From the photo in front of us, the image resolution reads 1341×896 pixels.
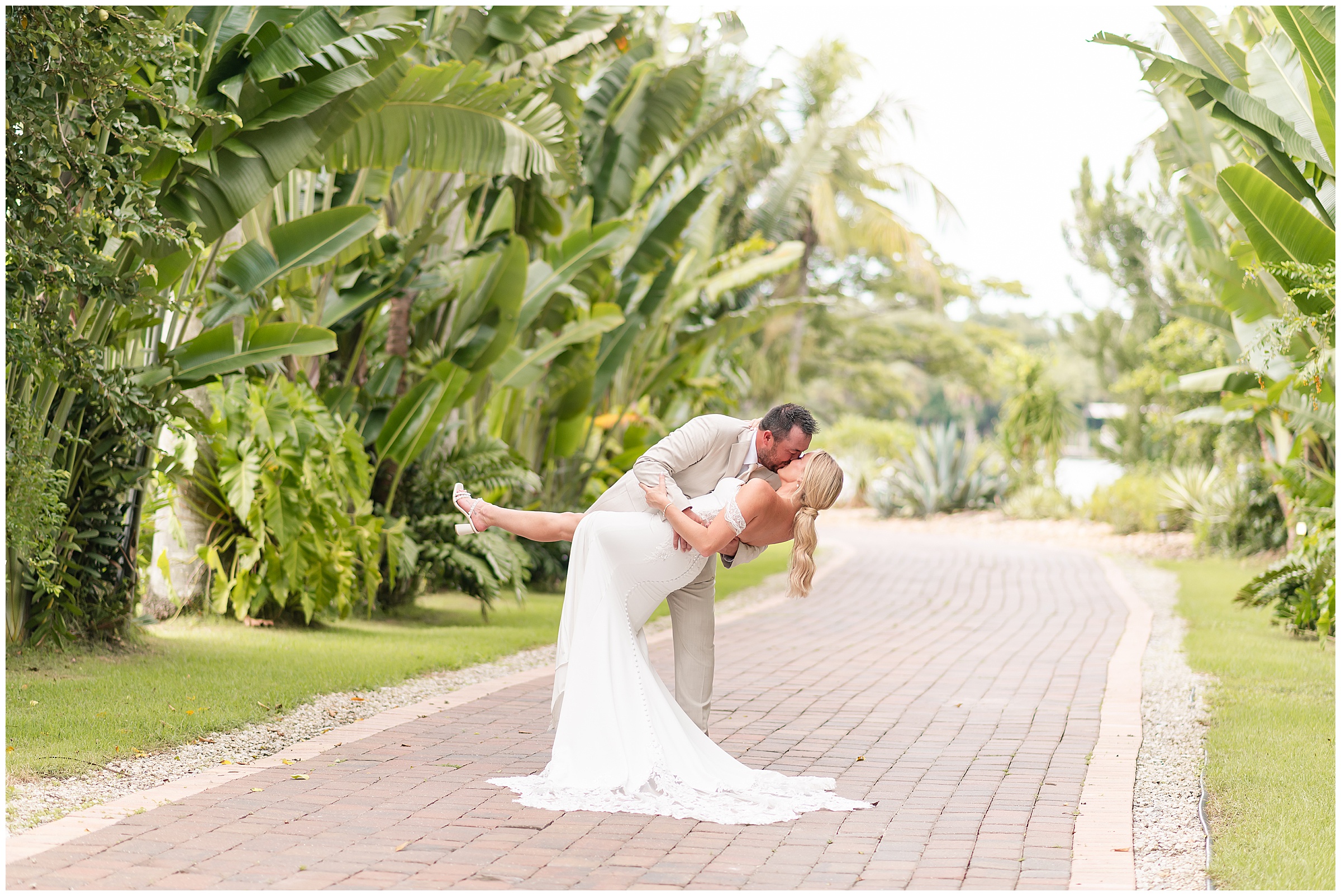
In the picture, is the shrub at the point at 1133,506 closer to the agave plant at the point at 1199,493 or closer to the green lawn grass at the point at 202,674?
the agave plant at the point at 1199,493

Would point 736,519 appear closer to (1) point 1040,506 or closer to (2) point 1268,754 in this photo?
(2) point 1268,754

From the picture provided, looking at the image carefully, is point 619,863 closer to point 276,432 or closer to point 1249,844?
point 1249,844

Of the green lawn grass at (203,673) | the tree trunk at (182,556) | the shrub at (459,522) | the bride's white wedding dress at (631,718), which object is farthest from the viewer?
the shrub at (459,522)

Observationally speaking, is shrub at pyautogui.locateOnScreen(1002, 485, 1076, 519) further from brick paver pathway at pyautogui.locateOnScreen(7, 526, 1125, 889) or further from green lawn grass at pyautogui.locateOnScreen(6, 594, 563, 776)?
green lawn grass at pyautogui.locateOnScreen(6, 594, 563, 776)

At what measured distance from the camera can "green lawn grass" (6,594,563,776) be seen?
6.20m

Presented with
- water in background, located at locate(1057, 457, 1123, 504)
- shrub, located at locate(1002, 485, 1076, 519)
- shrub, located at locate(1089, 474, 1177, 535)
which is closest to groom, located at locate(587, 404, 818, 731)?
shrub, located at locate(1089, 474, 1177, 535)

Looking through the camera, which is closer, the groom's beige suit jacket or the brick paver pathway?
the brick paver pathway

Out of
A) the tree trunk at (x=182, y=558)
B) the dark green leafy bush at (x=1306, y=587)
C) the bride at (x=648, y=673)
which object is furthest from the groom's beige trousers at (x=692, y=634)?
the dark green leafy bush at (x=1306, y=587)

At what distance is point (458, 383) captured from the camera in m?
10.8

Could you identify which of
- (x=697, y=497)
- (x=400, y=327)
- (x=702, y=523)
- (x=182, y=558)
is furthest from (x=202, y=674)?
(x=400, y=327)

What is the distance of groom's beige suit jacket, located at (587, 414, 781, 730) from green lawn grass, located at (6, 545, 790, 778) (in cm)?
247

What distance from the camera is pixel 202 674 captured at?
8023 mm

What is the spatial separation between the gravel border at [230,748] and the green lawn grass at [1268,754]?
4.49m

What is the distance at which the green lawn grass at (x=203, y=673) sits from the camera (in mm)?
6191
